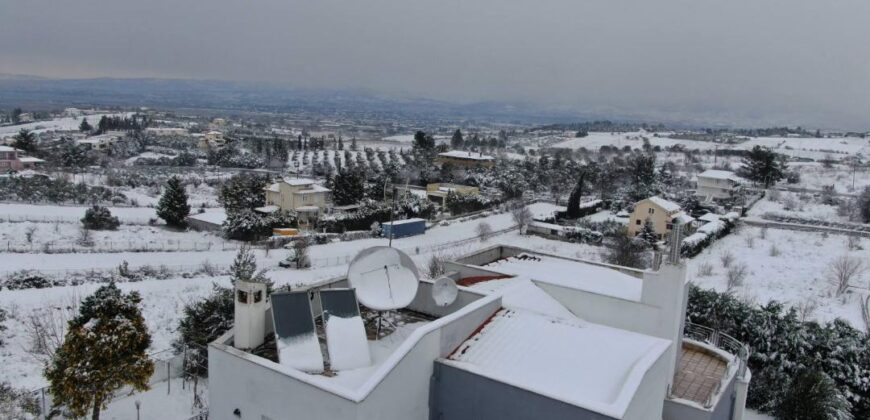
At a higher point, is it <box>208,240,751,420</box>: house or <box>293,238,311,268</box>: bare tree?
<box>208,240,751,420</box>: house

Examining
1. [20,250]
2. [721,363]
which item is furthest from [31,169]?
[721,363]

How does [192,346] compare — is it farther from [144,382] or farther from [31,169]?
[31,169]

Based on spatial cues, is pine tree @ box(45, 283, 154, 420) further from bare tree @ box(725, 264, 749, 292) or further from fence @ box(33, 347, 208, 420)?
bare tree @ box(725, 264, 749, 292)

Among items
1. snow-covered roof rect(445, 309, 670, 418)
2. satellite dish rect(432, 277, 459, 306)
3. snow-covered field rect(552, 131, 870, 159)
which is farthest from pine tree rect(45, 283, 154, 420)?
snow-covered field rect(552, 131, 870, 159)

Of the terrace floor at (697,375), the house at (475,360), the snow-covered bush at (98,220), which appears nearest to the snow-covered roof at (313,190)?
the snow-covered bush at (98,220)

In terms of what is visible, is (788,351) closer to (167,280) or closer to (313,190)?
(167,280)

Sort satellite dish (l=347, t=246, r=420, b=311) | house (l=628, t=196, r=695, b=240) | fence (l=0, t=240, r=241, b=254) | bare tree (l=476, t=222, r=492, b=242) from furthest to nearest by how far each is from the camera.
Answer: house (l=628, t=196, r=695, b=240) < bare tree (l=476, t=222, r=492, b=242) < fence (l=0, t=240, r=241, b=254) < satellite dish (l=347, t=246, r=420, b=311)

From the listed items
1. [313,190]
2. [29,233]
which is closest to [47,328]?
[29,233]
